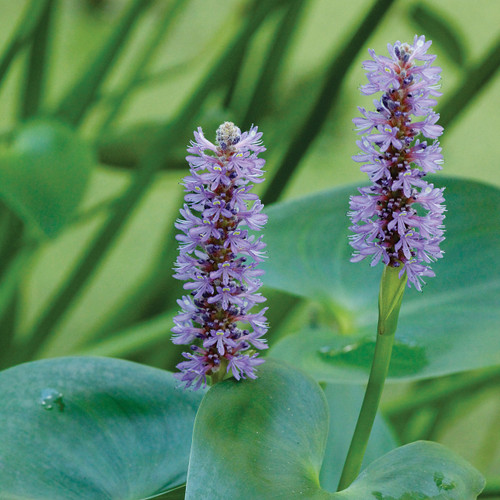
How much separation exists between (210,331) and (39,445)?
0.08m

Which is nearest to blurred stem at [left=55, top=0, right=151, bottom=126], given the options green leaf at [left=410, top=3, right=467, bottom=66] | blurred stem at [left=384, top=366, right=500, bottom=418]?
Answer: green leaf at [left=410, top=3, right=467, bottom=66]

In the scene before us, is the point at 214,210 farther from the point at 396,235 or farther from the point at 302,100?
the point at 302,100

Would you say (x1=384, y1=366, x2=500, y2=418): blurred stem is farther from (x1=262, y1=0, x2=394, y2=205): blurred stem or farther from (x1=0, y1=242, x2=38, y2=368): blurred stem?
(x1=0, y1=242, x2=38, y2=368): blurred stem

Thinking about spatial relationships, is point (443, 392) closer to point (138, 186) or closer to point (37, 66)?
point (138, 186)

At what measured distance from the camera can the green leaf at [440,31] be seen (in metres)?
0.62

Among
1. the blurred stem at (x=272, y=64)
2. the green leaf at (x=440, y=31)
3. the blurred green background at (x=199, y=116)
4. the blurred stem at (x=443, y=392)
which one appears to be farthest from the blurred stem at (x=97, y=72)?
the blurred stem at (x=443, y=392)

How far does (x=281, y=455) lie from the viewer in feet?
0.67

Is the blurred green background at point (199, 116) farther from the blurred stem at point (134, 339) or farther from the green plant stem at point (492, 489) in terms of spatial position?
the green plant stem at point (492, 489)

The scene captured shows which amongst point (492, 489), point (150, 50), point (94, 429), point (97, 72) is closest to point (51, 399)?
point (94, 429)

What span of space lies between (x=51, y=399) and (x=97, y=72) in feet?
1.24

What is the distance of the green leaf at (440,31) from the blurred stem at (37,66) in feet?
1.08

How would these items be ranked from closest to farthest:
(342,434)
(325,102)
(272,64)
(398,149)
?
(398,149) < (342,434) < (325,102) < (272,64)

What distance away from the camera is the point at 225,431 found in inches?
7.9

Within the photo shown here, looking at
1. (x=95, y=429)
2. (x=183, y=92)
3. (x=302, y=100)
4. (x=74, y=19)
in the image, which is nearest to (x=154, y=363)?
(x=302, y=100)
